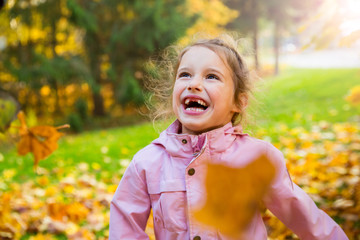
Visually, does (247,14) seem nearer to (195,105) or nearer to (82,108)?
(82,108)

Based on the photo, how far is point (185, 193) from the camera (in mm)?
1174

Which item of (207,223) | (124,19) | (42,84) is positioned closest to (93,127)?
(42,84)

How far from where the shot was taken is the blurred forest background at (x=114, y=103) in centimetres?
220

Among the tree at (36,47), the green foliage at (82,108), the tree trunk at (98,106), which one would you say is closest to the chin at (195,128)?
the tree at (36,47)

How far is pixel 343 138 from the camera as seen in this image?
388 centimetres

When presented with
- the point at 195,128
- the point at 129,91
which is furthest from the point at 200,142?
the point at 129,91

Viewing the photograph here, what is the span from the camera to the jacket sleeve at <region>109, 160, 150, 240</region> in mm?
1214

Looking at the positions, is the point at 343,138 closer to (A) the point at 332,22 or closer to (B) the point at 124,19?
(A) the point at 332,22

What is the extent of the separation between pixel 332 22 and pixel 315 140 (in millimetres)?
2161

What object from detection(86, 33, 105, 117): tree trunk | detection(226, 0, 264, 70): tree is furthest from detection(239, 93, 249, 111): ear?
detection(226, 0, 264, 70): tree

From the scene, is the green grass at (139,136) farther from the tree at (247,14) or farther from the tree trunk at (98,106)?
the tree at (247,14)

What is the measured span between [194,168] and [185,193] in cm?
9

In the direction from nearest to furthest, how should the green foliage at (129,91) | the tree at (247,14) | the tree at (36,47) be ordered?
the tree at (36,47), the green foliage at (129,91), the tree at (247,14)

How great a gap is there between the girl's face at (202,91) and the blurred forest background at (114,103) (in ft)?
1.18
